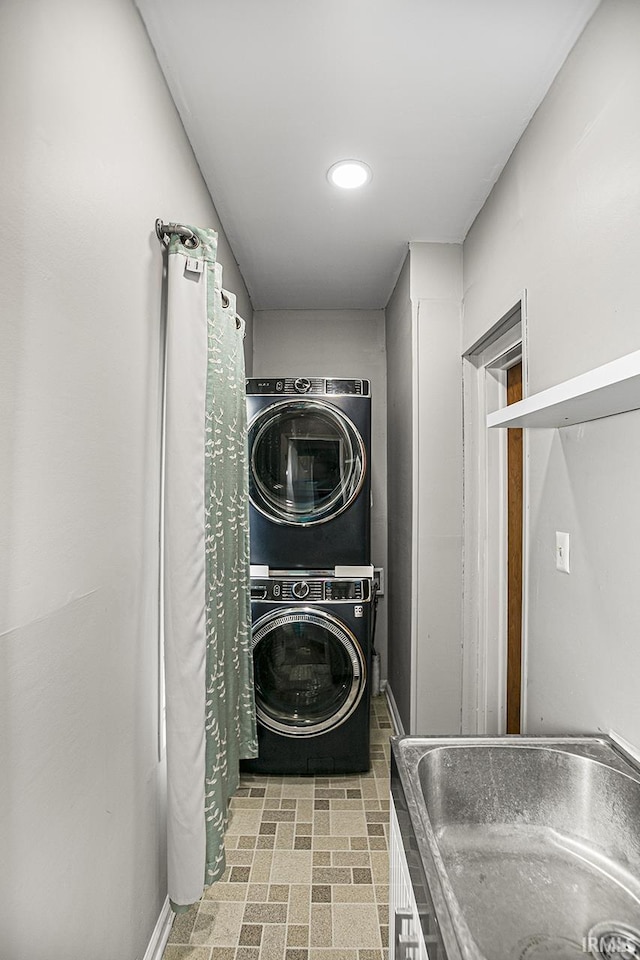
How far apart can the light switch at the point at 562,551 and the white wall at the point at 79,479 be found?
113cm

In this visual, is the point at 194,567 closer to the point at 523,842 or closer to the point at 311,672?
the point at 523,842

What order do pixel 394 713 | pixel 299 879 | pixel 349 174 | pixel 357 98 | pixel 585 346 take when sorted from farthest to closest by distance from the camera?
pixel 394 713 → pixel 349 174 → pixel 299 879 → pixel 357 98 → pixel 585 346

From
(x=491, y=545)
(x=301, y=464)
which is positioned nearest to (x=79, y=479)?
(x=301, y=464)

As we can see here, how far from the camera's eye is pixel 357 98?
5.41 ft

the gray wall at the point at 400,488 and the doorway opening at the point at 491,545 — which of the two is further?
the gray wall at the point at 400,488

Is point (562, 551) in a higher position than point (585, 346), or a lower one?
lower

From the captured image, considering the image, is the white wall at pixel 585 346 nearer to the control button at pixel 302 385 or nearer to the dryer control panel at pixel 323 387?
the dryer control panel at pixel 323 387

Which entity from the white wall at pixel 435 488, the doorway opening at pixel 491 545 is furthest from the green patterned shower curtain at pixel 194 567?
the doorway opening at pixel 491 545

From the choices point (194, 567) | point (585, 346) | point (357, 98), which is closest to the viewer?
point (585, 346)

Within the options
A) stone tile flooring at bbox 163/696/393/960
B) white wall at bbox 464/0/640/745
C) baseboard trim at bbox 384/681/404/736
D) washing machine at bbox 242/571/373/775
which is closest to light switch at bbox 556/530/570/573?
white wall at bbox 464/0/640/745

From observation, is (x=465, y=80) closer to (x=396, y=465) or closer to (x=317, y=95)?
(x=317, y=95)

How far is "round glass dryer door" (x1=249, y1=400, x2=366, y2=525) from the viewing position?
2.50 meters

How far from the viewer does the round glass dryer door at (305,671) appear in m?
2.48

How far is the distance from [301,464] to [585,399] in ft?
5.36
